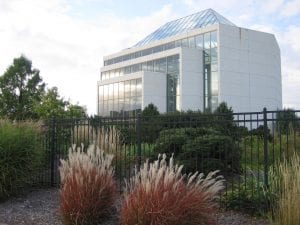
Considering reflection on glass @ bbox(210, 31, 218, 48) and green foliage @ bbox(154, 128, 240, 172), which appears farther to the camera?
reflection on glass @ bbox(210, 31, 218, 48)

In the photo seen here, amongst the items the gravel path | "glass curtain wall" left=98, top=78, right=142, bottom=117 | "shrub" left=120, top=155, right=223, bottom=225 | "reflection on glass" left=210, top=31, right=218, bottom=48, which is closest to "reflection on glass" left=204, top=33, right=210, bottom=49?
"reflection on glass" left=210, top=31, right=218, bottom=48

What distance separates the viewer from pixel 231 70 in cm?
4550

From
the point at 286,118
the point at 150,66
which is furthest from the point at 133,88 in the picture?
the point at 286,118

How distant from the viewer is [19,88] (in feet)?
93.2

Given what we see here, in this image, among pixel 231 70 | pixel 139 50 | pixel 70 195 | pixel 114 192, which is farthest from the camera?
pixel 139 50

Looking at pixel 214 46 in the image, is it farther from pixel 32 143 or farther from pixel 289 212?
pixel 289 212

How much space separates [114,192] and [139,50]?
49761mm

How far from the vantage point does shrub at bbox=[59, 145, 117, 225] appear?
6922 mm

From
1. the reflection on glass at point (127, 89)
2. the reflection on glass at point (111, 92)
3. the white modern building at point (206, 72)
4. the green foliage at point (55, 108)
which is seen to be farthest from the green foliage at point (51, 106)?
the reflection on glass at point (111, 92)

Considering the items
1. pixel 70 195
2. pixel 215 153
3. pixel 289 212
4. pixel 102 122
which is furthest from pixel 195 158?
pixel 289 212

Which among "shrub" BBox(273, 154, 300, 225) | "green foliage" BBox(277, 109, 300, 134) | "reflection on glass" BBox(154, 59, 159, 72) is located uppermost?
"reflection on glass" BBox(154, 59, 159, 72)

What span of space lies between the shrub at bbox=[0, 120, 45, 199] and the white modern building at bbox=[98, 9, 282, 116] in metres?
34.3

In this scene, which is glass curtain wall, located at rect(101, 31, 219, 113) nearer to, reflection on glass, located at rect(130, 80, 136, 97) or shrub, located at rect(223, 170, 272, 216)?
reflection on glass, located at rect(130, 80, 136, 97)

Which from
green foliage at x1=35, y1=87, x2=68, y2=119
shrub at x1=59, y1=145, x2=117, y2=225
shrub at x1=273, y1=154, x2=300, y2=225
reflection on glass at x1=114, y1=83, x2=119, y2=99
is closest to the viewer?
shrub at x1=273, y1=154, x2=300, y2=225
